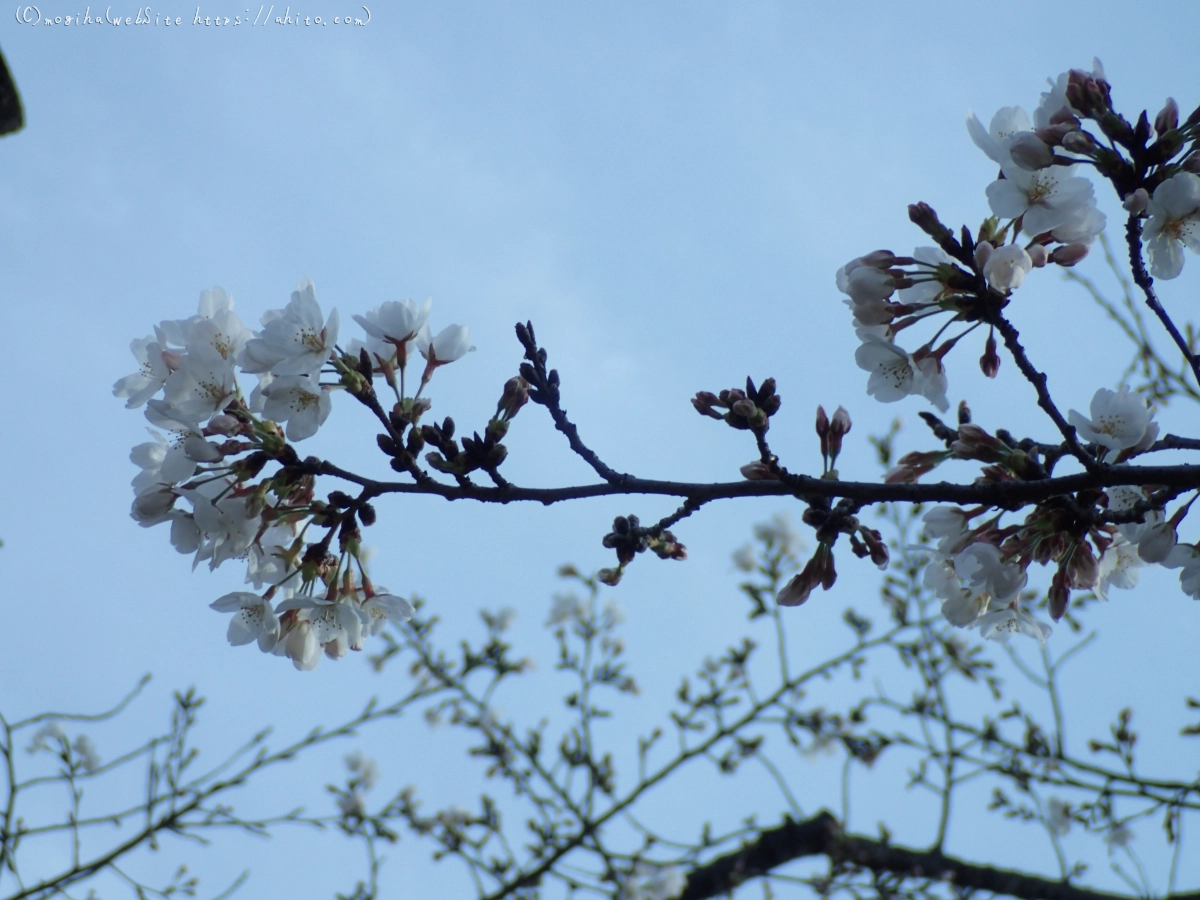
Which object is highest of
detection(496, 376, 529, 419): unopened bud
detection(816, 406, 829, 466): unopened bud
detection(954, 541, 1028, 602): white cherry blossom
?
detection(496, 376, 529, 419): unopened bud

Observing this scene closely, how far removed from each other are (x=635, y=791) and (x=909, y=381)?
13.0 feet

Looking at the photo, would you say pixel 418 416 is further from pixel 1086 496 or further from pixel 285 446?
pixel 1086 496

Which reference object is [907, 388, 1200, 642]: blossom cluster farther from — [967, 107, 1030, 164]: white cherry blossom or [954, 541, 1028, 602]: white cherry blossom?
[967, 107, 1030, 164]: white cherry blossom

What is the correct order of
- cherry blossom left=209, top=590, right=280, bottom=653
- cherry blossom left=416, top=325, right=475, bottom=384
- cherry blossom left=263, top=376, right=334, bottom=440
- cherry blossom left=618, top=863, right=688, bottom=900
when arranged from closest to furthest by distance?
1. cherry blossom left=263, top=376, right=334, bottom=440
2. cherry blossom left=209, top=590, right=280, bottom=653
3. cherry blossom left=416, top=325, right=475, bottom=384
4. cherry blossom left=618, top=863, right=688, bottom=900

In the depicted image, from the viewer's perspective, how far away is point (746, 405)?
1.86m

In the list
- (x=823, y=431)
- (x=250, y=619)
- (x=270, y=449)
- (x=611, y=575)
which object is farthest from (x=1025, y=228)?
(x=250, y=619)

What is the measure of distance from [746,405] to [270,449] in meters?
1.02

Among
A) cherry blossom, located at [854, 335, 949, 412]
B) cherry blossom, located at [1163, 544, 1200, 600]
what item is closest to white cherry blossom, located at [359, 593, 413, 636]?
cherry blossom, located at [854, 335, 949, 412]

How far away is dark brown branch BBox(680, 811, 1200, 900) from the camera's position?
18.5 ft

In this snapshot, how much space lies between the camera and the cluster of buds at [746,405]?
187 cm

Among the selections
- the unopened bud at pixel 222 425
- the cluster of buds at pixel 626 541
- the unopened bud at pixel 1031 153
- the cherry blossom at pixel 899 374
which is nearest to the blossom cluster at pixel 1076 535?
the cherry blossom at pixel 899 374

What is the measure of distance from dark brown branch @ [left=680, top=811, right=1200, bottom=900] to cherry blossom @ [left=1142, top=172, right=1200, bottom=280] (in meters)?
4.52

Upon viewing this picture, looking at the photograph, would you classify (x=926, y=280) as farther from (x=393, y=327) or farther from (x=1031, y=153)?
(x=393, y=327)

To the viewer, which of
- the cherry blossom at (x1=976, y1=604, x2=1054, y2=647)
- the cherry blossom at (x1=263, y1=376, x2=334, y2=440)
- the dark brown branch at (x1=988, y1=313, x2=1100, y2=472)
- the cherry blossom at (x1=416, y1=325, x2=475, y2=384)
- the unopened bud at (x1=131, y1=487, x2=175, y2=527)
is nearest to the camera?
the dark brown branch at (x1=988, y1=313, x2=1100, y2=472)
